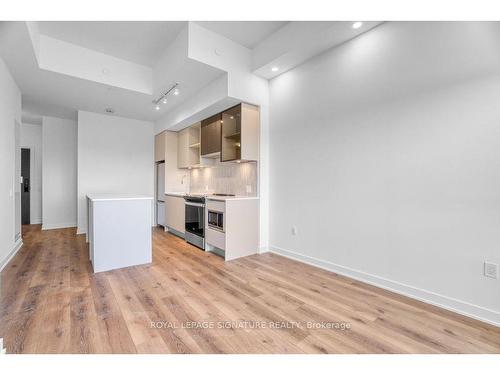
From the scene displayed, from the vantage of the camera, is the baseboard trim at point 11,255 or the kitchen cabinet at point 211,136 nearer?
the baseboard trim at point 11,255

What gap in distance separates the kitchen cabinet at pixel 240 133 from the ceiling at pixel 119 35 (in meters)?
1.31

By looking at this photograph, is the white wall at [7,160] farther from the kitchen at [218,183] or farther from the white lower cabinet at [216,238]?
the white lower cabinet at [216,238]

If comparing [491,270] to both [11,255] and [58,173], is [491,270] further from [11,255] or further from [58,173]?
[58,173]

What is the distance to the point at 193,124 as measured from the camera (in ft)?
16.4

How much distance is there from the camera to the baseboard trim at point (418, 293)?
6.23 feet

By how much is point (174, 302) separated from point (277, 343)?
3.46ft

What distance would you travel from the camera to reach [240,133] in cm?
365

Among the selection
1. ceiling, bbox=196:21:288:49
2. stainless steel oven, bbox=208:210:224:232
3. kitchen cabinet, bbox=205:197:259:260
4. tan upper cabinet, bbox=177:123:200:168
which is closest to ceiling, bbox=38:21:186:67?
ceiling, bbox=196:21:288:49

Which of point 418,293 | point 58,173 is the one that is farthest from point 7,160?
point 418,293

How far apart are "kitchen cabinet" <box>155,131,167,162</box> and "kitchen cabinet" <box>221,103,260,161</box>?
2.25 meters

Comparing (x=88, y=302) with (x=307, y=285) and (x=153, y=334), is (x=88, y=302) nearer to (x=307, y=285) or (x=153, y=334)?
(x=153, y=334)

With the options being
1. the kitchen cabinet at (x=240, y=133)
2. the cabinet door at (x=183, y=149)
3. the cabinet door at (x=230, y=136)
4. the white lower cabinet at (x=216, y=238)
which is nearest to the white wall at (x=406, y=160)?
the kitchen cabinet at (x=240, y=133)

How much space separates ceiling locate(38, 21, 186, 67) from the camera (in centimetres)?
303
